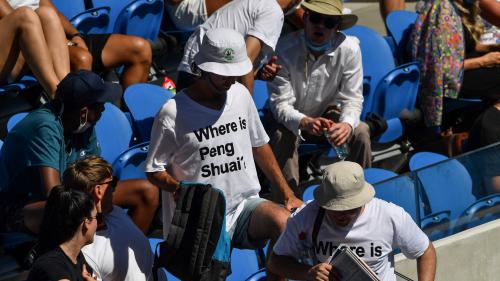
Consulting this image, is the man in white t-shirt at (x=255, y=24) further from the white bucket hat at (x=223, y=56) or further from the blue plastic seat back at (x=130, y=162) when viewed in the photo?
the white bucket hat at (x=223, y=56)

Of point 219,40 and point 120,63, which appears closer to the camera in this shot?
point 219,40

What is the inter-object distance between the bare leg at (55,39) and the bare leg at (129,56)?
647 millimetres

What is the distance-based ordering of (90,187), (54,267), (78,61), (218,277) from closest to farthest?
(54,267) < (90,187) < (218,277) < (78,61)

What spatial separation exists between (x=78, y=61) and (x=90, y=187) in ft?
6.73

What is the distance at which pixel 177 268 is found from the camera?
5.34m

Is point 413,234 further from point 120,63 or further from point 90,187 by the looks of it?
point 120,63

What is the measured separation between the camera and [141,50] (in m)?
7.35

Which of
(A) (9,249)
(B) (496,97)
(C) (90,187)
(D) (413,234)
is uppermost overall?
(C) (90,187)

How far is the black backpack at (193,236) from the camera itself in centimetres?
534

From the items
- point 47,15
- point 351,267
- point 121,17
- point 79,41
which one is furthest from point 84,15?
point 351,267

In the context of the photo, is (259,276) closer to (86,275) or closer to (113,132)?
(86,275)

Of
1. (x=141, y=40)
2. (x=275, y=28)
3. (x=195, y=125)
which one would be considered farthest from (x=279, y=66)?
(x=195, y=125)

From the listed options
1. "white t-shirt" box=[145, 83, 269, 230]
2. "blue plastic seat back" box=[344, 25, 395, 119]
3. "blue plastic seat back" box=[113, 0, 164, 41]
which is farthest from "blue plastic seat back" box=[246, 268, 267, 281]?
"blue plastic seat back" box=[344, 25, 395, 119]

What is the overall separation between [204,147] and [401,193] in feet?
4.34
